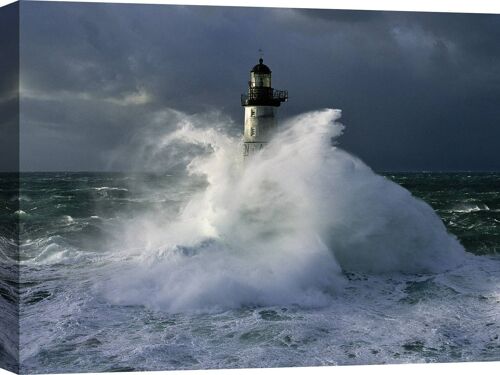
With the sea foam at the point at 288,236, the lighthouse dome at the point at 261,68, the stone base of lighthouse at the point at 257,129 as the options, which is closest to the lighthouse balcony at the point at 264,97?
the stone base of lighthouse at the point at 257,129

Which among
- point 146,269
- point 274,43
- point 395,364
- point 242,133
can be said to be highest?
point 274,43

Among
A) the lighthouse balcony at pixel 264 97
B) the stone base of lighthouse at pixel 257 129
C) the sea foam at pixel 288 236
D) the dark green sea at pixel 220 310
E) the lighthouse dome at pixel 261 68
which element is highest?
the lighthouse dome at pixel 261 68

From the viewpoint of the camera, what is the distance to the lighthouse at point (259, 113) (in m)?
8.56

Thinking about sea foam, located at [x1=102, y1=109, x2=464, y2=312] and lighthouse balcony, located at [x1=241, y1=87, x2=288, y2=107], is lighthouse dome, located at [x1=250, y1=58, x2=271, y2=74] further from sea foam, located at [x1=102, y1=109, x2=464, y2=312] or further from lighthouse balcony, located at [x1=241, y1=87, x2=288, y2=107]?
sea foam, located at [x1=102, y1=109, x2=464, y2=312]

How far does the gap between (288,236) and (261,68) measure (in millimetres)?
2201

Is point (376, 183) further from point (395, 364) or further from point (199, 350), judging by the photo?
point (199, 350)

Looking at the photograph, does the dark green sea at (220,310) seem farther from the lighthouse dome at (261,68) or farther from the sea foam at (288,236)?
the lighthouse dome at (261,68)

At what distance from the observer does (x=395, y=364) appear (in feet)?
19.8

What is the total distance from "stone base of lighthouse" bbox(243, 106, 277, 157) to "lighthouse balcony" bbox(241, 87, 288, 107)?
28cm

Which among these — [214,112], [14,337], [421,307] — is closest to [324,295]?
[421,307]

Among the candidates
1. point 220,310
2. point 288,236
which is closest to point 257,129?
point 288,236

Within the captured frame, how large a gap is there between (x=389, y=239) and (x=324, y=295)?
186 cm

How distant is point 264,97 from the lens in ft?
29.2

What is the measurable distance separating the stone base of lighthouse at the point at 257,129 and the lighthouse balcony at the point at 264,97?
10.9 inches
